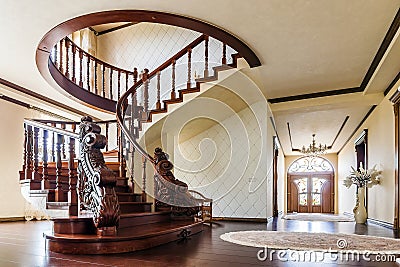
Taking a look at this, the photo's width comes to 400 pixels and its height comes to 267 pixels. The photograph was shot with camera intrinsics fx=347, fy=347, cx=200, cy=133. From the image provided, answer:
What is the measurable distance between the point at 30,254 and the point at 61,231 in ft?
1.30

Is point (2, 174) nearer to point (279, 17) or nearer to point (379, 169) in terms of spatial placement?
point (279, 17)

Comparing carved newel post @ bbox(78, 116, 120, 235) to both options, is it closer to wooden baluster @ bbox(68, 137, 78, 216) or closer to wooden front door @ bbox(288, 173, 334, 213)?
wooden baluster @ bbox(68, 137, 78, 216)

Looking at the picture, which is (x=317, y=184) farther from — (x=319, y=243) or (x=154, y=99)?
(x=319, y=243)

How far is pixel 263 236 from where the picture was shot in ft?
13.7

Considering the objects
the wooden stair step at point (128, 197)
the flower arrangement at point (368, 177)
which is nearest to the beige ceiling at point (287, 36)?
the flower arrangement at point (368, 177)

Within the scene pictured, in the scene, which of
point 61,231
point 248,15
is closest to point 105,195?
point 61,231

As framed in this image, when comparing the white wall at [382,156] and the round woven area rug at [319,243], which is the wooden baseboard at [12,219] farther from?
the white wall at [382,156]

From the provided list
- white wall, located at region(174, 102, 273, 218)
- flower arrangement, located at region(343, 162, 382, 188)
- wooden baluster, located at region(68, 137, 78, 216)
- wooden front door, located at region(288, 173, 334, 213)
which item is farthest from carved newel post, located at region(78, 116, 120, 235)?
wooden front door, located at region(288, 173, 334, 213)

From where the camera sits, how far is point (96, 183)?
3148 millimetres

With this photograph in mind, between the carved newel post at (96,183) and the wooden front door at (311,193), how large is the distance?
39.9 feet

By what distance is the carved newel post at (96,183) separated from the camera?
3.07 metres

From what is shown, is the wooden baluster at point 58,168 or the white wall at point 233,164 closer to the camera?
the wooden baluster at point 58,168

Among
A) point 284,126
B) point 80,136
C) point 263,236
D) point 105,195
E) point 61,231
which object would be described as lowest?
point 263,236

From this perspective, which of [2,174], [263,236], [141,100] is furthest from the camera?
[141,100]
